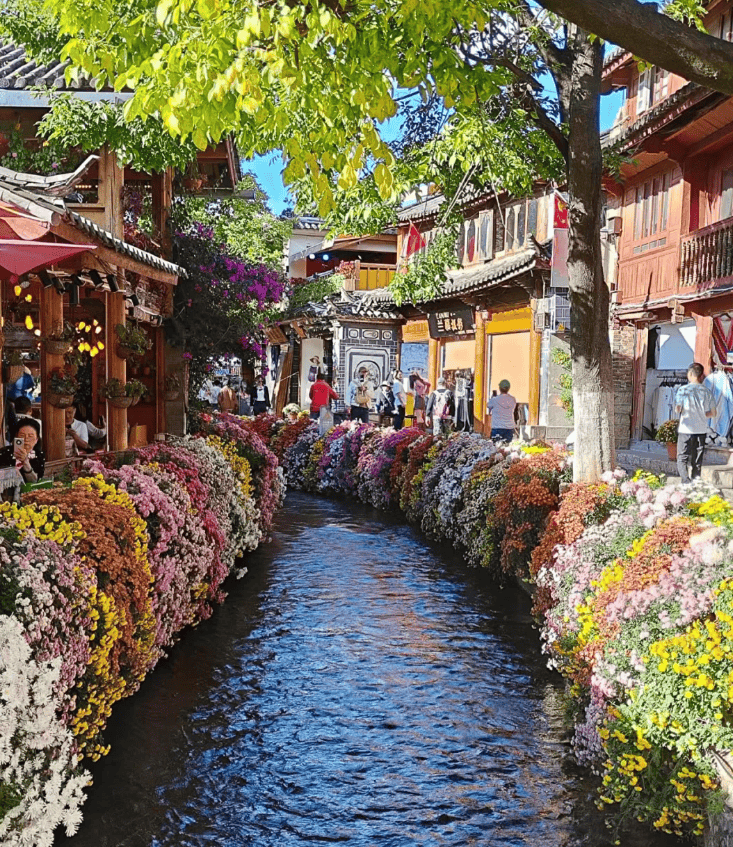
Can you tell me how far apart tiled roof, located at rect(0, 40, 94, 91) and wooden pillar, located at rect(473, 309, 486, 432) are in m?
18.3

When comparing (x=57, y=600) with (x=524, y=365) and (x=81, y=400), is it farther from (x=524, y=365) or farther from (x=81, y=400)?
(x=524, y=365)

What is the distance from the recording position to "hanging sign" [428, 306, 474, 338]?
99.7 feet

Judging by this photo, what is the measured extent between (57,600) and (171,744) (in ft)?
5.74

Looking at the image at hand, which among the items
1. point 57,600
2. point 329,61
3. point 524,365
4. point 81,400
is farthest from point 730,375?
point 57,600

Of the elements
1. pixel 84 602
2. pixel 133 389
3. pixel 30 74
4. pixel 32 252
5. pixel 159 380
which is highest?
pixel 30 74

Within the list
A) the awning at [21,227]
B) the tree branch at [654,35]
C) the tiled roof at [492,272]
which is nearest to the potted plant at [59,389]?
the awning at [21,227]

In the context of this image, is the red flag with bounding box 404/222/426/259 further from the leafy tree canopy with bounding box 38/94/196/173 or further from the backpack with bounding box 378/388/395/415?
the leafy tree canopy with bounding box 38/94/196/173

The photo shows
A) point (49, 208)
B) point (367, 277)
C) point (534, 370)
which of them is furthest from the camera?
point (367, 277)

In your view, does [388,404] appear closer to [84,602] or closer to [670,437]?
[670,437]

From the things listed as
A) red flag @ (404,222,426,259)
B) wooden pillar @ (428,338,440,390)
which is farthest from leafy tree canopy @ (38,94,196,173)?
wooden pillar @ (428,338,440,390)

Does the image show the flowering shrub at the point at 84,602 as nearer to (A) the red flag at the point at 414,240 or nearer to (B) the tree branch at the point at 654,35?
(B) the tree branch at the point at 654,35

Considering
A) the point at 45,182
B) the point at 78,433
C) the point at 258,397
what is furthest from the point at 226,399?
the point at 45,182

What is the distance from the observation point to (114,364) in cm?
1152

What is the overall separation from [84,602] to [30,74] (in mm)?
8775
